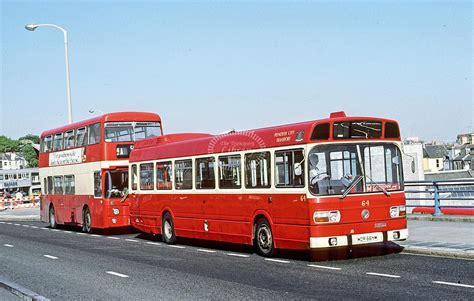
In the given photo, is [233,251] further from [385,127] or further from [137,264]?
[385,127]

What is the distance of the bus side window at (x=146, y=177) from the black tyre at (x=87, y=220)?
4.72 meters

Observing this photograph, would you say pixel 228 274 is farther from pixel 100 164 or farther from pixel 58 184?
pixel 58 184

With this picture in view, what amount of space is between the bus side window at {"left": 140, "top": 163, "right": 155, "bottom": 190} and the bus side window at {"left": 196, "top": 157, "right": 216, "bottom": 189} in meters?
3.15

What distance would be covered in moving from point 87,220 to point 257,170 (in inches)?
484

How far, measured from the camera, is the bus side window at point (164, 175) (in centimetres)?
1989

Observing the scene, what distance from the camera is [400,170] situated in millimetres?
14414

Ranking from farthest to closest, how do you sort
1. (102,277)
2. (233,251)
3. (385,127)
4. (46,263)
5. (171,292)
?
(233,251)
(46,263)
(385,127)
(102,277)
(171,292)

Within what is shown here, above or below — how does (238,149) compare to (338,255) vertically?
above

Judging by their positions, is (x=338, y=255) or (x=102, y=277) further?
(x=338, y=255)

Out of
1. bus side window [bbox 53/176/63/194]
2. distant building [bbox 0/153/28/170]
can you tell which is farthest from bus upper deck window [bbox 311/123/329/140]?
distant building [bbox 0/153/28/170]

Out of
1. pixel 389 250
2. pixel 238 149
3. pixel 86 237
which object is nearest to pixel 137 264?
pixel 238 149

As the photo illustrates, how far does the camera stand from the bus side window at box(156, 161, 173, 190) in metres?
19.9

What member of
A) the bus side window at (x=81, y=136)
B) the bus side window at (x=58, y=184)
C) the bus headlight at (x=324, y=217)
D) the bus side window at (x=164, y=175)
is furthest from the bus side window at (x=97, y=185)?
the bus headlight at (x=324, y=217)

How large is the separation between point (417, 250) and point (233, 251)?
4.59 meters
